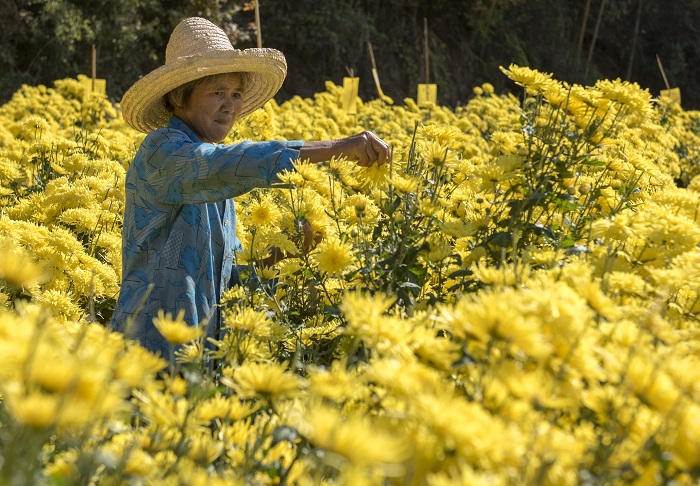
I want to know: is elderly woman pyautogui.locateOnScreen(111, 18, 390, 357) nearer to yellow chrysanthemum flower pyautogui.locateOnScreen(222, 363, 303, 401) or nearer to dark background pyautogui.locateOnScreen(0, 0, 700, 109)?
yellow chrysanthemum flower pyautogui.locateOnScreen(222, 363, 303, 401)

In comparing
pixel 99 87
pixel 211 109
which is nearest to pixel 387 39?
pixel 99 87

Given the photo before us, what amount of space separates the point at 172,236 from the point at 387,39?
494 inches

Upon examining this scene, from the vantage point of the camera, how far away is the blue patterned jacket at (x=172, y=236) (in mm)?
2244

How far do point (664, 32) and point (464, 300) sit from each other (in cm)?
1822

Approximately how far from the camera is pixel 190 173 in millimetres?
2213

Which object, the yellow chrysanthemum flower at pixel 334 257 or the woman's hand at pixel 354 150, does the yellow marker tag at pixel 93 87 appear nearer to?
the woman's hand at pixel 354 150

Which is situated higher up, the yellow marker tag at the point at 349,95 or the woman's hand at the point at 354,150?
the woman's hand at the point at 354,150

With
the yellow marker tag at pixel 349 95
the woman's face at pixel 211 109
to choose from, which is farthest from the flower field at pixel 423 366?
the yellow marker tag at pixel 349 95

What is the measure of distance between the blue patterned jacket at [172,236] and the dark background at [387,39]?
27.8 feet

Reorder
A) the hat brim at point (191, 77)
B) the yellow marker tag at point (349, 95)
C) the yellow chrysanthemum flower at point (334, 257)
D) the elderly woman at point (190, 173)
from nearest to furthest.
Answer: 1. the yellow chrysanthemum flower at point (334, 257)
2. the elderly woman at point (190, 173)
3. the hat brim at point (191, 77)
4. the yellow marker tag at point (349, 95)

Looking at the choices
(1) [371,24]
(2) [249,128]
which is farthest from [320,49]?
(2) [249,128]

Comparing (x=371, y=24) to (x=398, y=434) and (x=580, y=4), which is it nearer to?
(x=580, y=4)

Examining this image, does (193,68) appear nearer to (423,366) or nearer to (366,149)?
(366,149)

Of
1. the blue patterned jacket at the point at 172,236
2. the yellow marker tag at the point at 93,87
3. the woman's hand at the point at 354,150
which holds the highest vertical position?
the woman's hand at the point at 354,150
